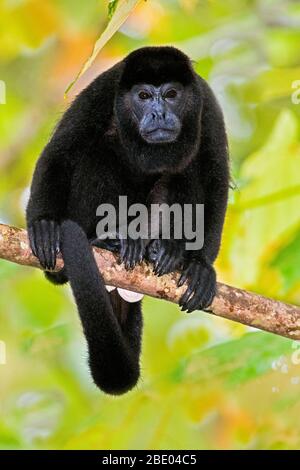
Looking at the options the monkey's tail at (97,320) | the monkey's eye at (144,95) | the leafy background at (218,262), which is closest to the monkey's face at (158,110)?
the monkey's eye at (144,95)

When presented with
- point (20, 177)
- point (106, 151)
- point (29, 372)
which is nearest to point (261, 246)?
point (106, 151)

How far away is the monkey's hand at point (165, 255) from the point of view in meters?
3.73

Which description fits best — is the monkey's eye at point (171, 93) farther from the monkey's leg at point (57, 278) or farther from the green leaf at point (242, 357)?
the green leaf at point (242, 357)

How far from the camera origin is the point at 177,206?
161 inches

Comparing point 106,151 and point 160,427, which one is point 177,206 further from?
point 160,427

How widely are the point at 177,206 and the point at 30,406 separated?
301cm

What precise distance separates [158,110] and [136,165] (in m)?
0.30

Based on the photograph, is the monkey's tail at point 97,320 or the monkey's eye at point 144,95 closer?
the monkey's tail at point 97,320

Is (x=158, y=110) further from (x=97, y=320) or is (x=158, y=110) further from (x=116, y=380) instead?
(x=116, y=380)

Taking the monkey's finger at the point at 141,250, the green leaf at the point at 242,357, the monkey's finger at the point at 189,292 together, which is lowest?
the green leaf at the point at 242,357

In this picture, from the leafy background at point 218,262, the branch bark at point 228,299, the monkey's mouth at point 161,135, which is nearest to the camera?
the branch bark at point 228,299

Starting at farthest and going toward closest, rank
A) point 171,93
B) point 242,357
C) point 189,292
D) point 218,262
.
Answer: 1. point 218,262
2. point 171,93
3. point 242,357
4. point 189,292

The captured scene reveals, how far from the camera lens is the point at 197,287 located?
12.1 feet

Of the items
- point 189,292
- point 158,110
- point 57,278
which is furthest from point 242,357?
point 158,110
